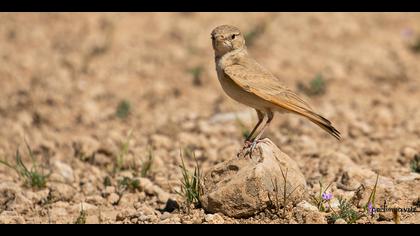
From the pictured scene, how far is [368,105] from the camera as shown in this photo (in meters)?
9.48

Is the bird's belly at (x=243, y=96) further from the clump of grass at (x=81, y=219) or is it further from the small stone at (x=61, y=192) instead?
the small stone at (x=61, y=192)

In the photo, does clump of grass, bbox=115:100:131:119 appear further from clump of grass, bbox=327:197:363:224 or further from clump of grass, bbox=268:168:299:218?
clump of grass, bbox=327:197:363:224

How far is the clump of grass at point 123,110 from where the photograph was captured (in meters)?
9.30

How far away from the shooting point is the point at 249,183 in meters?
5.41

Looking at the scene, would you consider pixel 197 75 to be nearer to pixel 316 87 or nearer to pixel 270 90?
pixel 316 87

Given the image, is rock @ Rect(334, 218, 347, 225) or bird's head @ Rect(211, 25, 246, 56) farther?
bird's head @ Rect(211, 25, 246, 56)

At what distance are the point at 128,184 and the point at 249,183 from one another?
1780 mm

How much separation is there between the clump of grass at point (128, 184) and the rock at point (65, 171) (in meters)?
0.69

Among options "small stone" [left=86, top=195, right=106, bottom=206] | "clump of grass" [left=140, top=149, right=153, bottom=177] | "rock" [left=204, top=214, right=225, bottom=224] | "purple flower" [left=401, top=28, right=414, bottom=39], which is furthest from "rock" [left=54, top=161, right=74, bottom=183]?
"purple flower" [left=401, top=28, right=414, bottom=39]

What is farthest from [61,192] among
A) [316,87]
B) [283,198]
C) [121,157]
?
[316,87]

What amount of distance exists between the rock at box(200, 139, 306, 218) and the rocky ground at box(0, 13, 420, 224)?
10 cm

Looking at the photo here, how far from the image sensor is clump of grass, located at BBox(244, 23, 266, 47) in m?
11.4

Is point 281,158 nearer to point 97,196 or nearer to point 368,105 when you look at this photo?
point 97,196

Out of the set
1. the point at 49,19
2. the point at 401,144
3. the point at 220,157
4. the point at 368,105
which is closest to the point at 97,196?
the point at 220,157
